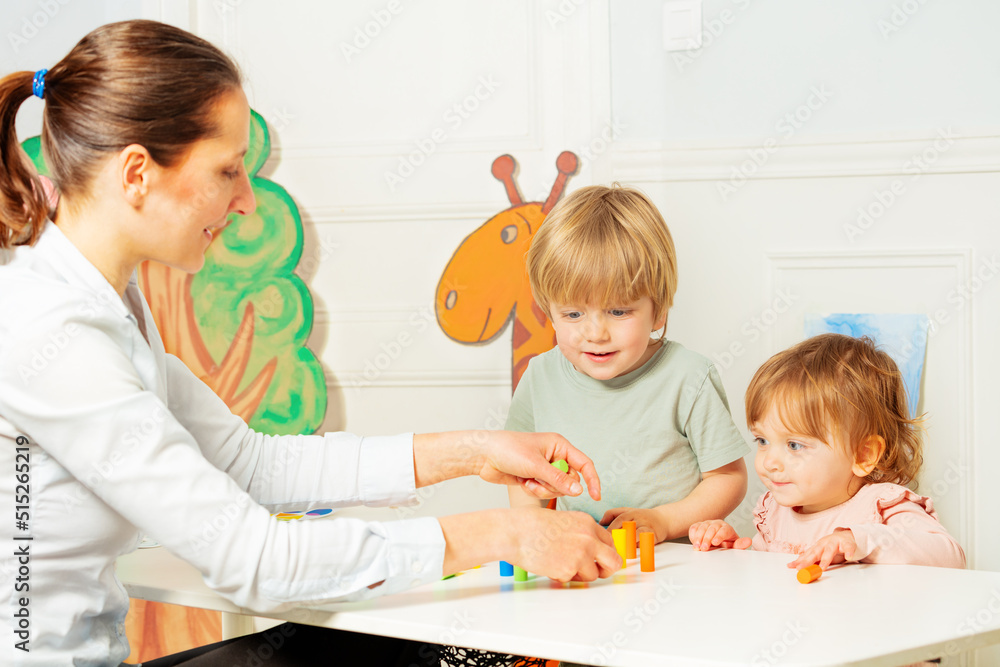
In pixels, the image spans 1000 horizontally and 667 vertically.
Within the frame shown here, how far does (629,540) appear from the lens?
3.44 feet

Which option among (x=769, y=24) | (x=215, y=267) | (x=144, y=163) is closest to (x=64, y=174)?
(x=144, y=163)

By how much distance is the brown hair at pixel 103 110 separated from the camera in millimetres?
898

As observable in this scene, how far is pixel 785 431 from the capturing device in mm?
1256

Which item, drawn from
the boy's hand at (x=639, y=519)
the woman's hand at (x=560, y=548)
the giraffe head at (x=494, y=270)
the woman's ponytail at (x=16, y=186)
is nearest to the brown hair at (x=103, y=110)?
the woman's ponytail at (x=16, y=186)

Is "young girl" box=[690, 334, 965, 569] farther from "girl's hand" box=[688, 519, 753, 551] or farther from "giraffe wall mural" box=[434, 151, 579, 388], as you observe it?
"giraffe wall mural" box=[434, 151, 579, 388]

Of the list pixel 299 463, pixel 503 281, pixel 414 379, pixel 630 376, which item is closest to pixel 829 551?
pixel 630 376

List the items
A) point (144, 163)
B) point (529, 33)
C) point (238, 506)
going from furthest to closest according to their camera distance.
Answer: point (529, 33) → point (144, 163) → point (238, 506)

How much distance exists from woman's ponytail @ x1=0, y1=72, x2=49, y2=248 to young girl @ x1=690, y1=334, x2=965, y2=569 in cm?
89

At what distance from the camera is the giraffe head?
80.0 inches

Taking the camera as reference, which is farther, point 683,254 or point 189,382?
point 683,254

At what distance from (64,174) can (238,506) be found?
0.43 meters

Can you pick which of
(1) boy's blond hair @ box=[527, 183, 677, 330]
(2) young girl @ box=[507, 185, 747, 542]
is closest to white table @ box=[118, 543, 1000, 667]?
(2) young girl @ box=[507, 185, 747, 542]

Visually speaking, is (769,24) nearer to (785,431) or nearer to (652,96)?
(652,96)

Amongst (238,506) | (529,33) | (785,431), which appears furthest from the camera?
(529,33)
